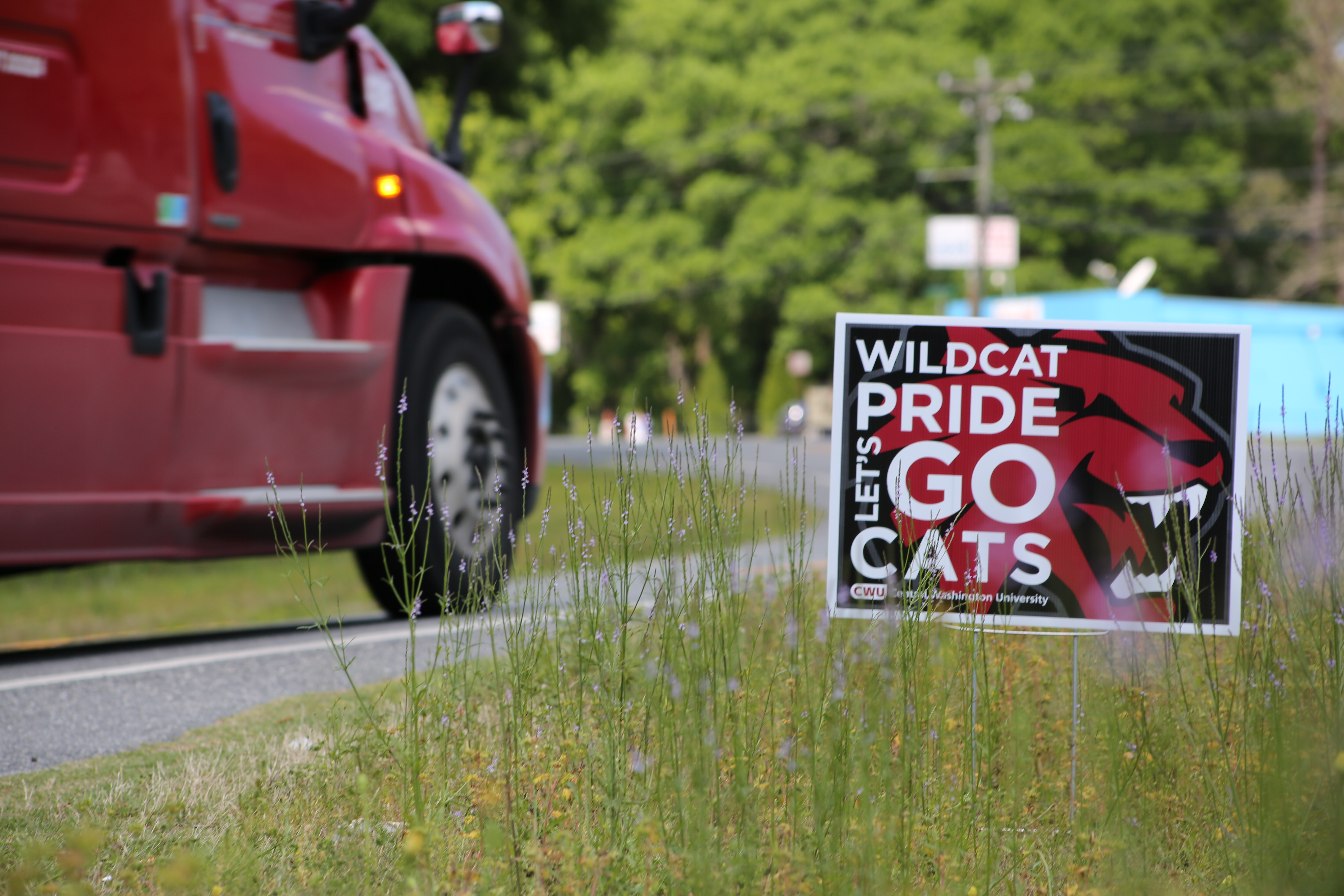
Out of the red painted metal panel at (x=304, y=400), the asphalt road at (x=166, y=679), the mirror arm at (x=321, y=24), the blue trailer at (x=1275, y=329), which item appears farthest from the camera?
the blue trailer at (x=1275, y=329)

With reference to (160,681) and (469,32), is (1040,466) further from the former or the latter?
(469,32)

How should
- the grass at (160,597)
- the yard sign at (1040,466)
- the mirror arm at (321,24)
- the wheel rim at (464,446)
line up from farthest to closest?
the grass at (160,597) → the wheel rim at (464,446) → the mirror arm at (321,24) → the yard sign at (1040,466)

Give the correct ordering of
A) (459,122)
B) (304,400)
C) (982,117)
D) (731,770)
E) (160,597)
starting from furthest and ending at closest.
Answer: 1. (982,117)
2. (160,597)
3. (459,122)
4. (304,400)
5. (731,770)

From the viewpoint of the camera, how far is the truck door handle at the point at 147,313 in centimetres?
509

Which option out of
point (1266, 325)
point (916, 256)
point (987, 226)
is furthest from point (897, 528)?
point (916, 256)

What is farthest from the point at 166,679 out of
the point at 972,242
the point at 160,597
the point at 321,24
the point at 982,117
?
the point at 982,117

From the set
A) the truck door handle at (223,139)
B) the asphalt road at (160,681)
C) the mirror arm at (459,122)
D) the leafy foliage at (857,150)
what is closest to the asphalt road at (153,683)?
the asphalt road at (160,681)

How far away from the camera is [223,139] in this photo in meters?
5.31

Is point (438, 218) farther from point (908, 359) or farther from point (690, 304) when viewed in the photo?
point (690, 304)

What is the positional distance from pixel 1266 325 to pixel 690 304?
18070 mm

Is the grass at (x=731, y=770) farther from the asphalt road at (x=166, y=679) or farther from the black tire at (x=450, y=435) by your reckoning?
the black tire at (x=450, y=435)

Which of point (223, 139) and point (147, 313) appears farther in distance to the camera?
point (223, 139)

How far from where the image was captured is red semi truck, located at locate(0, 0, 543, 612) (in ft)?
16.0

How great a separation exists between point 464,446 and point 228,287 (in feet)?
4.10
